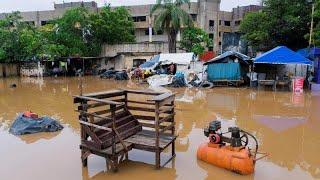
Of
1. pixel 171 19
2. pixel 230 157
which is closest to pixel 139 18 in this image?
pixel 171 19

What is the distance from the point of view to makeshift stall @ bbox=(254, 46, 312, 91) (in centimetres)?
1920

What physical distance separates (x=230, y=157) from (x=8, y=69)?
33358mm

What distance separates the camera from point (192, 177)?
21.3 feet

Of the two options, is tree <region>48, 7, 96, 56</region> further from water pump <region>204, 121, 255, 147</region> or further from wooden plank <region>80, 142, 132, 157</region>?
water pump <region>204, 121, 255, 147</region>

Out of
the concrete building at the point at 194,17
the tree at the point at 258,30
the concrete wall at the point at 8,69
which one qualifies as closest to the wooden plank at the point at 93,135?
the tree at the point at 258,30

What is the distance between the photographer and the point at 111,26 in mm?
37219

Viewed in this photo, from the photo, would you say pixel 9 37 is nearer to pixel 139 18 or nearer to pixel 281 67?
pixel 139 18

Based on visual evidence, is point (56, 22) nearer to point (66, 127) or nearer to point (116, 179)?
point (66, 127)

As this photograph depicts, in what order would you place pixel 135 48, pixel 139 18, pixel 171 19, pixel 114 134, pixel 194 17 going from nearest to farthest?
pixel 114 134
pixel 171 19
pixel 135 48
pixel 194 17
pixel 139 18

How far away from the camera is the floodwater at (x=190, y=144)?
6680 millimetres

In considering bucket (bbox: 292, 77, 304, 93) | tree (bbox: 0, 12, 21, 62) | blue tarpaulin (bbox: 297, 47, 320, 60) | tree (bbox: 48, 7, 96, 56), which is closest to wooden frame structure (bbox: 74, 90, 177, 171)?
bucket (bbox: 292, 77, 304, 93)

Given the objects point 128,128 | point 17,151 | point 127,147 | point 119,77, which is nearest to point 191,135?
point 128,128

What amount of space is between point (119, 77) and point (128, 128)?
21993 mm

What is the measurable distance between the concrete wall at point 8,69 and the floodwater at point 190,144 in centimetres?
1941
